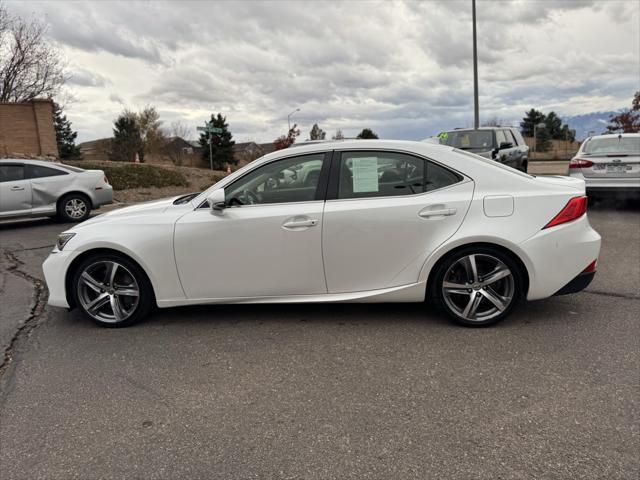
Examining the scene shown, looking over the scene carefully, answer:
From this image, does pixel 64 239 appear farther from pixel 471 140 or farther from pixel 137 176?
pixel 137 176

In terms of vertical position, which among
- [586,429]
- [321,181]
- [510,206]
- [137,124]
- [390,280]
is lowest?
[586,429]

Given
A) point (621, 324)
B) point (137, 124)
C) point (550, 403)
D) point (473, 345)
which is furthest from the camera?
point (137, 124)

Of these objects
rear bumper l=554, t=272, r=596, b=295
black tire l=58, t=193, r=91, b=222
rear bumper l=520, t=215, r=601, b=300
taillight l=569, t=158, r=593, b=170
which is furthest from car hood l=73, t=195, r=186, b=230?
taillight l=569, t=158, r=593, b=170

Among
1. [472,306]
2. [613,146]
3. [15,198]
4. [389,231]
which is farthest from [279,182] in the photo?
[15,198]

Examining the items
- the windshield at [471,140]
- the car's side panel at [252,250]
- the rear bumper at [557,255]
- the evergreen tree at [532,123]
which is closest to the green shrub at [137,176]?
the windshield at [471,140]

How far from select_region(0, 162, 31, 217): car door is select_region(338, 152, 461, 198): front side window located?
8804mm

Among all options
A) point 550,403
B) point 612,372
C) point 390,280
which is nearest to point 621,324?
point 612,372

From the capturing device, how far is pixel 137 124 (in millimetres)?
59719

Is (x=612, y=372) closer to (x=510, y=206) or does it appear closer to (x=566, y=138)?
(x=510, y=206)

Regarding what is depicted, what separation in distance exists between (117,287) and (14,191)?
7597 mm

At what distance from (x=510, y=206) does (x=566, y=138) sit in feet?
282

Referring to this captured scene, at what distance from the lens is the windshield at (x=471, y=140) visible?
39.4ft

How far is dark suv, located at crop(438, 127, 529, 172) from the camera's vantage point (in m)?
11.8

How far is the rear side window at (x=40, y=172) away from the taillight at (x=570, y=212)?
10.1m
